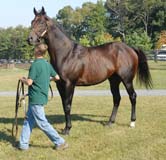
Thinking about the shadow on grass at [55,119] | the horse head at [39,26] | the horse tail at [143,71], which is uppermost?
the horse head at [39,26]

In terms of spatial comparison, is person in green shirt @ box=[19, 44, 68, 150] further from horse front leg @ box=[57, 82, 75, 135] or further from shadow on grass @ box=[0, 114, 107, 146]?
shadow on grass @ box=[0, 114, 107, 146]

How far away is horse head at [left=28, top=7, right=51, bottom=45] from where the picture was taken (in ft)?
26.9

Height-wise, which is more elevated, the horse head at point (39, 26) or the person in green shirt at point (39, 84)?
the horse head at point (39, 26)

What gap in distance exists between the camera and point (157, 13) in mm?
99125

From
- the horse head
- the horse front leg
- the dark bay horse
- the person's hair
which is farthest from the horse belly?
the person's hair

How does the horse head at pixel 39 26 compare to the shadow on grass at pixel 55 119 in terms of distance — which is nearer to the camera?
the horse head at pixel 39 26

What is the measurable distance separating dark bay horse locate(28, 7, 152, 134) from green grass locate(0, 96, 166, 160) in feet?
1.70

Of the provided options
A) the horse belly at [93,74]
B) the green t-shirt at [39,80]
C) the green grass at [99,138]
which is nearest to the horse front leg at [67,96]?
the green grass at [99,138]

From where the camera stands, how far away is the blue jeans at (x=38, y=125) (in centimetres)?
700

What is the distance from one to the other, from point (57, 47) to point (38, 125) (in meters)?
2.33

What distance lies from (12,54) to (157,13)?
1528 inches

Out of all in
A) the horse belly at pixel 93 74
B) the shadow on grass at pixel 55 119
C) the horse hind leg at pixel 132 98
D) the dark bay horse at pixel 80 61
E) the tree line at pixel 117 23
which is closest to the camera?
the dark bay horse at pixel 80 61

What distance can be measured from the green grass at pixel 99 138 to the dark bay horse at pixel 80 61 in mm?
519

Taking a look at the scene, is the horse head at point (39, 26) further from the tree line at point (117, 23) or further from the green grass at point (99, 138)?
the tree line at point (117, 23)
